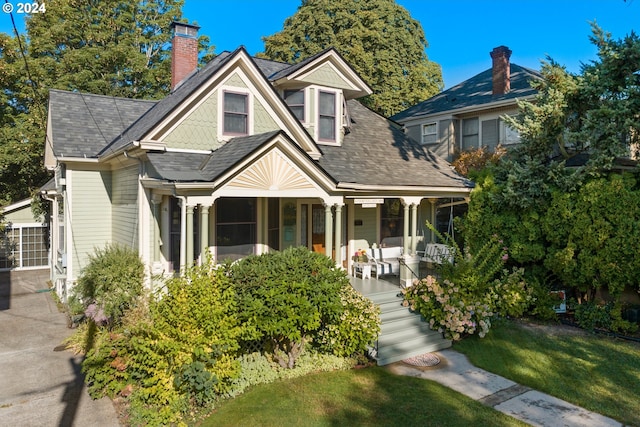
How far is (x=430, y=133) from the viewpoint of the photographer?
74.6ft

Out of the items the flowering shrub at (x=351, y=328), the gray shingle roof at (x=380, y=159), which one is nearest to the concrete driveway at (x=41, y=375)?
the flowering shrub at (x=351, y=328)

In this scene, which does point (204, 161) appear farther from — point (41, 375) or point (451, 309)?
point (451, 309)

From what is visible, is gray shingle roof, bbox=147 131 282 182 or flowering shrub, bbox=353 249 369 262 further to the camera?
flowering shrub, bbox=353 249 369 262

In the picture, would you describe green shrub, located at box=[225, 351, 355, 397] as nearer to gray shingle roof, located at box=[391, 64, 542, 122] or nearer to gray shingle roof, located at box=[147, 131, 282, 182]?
gray shingle roof, located at box=[147, 131, 282, 182]

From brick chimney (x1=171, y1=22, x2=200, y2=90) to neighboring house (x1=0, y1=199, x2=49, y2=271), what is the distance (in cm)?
1177

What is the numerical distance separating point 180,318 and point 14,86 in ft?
85.5

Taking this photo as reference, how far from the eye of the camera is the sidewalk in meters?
7.02

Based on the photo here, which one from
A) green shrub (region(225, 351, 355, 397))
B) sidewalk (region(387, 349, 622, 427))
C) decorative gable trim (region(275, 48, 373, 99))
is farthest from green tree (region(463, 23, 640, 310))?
green shrub (region(225, 351, 355, 397))

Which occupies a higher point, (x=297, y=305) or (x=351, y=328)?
(x=297, y=305)

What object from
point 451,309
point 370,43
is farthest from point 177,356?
point 370,43

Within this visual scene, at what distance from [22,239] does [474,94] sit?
2374 centimetres

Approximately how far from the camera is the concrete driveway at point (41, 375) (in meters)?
7.12

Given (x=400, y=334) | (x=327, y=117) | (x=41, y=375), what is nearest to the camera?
(x=41, y=375)

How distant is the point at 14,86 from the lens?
25953mm
